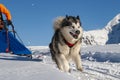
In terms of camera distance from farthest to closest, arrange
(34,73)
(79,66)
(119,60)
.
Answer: (119,60), (79,66), (34,73)

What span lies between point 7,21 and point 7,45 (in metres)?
0.79

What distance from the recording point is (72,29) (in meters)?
8.59

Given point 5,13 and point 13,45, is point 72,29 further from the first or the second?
point 13,45

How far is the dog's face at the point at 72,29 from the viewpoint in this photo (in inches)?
336

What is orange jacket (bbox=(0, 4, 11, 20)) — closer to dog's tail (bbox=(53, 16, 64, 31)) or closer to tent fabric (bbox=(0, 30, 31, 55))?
tent fabric (bbox=(0, 30, 31, 55))

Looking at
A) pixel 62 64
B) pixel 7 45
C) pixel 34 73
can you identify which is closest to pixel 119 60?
pixel 7 45

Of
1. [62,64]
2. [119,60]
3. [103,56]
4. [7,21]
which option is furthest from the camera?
[103,56]

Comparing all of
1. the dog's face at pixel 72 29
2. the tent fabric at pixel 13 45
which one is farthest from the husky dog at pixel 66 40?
the tent fabric at pixel 13 45

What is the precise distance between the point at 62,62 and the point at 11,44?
3.48m

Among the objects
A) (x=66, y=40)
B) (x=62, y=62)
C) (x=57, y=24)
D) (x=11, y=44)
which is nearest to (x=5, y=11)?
Answer: (x=11, y=44)

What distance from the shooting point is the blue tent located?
11250mm

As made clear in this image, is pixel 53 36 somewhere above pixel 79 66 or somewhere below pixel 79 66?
above

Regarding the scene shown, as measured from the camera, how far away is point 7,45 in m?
11.3

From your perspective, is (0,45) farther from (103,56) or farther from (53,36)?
(103,56)
